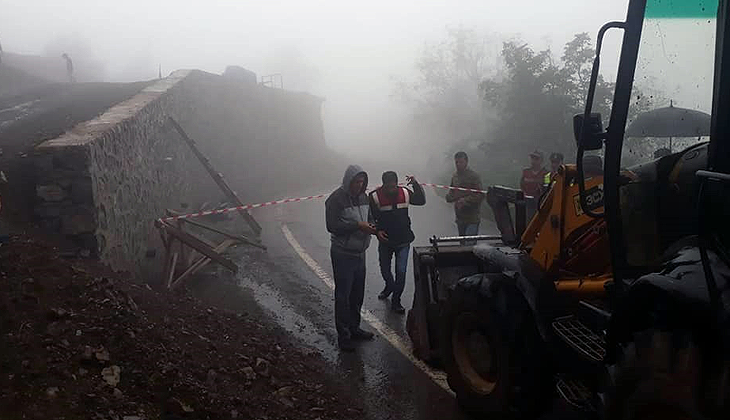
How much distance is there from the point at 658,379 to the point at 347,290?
4370 millimetres

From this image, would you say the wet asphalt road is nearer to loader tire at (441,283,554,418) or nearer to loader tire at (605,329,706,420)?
loader tire at (441,283,554,418)

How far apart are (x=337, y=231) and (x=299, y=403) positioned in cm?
215

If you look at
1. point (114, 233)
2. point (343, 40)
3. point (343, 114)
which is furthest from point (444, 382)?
point (343, 40)

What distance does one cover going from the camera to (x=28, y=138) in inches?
376

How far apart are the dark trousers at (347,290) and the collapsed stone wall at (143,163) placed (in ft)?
9.04

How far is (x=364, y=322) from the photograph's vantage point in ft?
24.1

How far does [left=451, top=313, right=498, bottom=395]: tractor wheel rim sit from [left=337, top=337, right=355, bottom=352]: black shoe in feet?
5.47

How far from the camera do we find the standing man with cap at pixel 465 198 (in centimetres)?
886

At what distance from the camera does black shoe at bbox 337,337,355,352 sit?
644 cm

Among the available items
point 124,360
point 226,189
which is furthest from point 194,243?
point 226,189

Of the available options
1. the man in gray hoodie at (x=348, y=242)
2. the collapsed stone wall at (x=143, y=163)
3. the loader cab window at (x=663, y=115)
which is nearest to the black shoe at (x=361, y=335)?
the man in gray hoodie at (x=348, y=242)

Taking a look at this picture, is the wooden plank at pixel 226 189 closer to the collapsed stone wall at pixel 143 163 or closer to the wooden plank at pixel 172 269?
the collapsed stone wall at pixel 143 163

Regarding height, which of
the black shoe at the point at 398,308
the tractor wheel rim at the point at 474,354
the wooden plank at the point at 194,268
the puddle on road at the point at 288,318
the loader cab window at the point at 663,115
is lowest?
the puddle on road at the point at 288,318

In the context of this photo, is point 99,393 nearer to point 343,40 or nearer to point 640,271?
point 640,271
